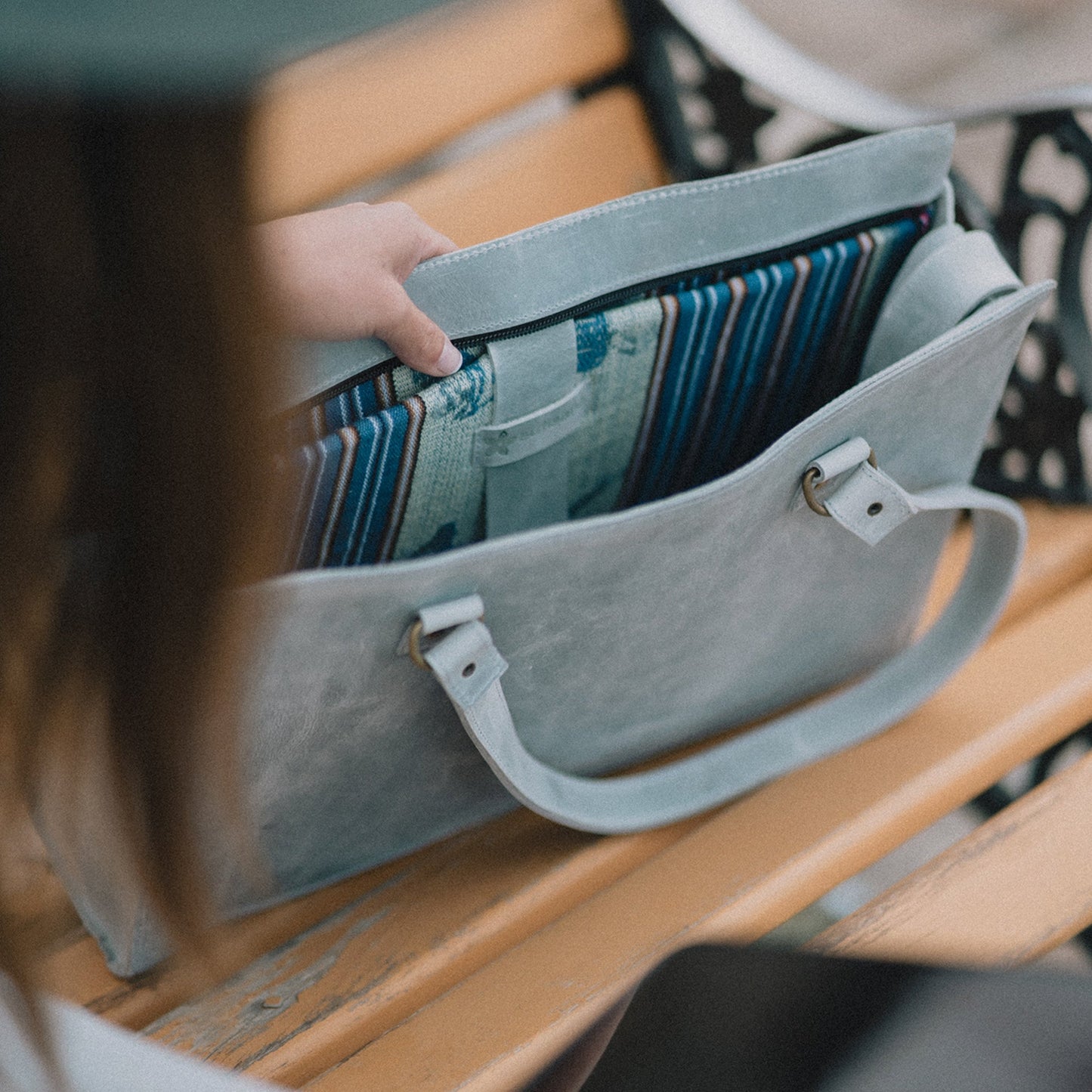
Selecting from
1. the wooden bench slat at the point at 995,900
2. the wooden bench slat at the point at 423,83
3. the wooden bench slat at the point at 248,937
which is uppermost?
the wooden bench slat at the point at 423,83

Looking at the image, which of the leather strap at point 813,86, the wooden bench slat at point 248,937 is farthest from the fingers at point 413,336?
the leather strap at point 813,86

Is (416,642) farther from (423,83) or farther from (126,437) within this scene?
(423,83)

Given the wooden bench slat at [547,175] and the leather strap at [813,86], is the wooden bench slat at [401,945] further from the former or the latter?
the leather strap at [813,86]

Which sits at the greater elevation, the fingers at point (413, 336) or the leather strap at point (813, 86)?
the leather strap at point (813, 86)

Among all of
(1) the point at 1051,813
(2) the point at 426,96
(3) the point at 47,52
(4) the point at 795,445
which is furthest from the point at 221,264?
(2) the point at 426,96

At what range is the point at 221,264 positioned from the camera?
0.34 m

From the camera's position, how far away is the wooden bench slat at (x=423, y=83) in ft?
3.66

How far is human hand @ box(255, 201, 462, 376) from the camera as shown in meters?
0.60

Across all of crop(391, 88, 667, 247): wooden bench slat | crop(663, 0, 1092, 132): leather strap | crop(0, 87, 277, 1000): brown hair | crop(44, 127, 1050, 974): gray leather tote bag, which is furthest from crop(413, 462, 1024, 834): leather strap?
crop(391, 88, 667, 247): wooden bench slat

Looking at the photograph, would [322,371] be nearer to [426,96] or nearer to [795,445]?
[795,445]

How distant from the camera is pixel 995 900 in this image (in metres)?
0.74

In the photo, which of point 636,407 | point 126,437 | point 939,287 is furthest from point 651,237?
point 126,437

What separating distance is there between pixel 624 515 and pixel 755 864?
298 mm

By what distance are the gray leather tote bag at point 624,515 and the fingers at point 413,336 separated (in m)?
0.01
